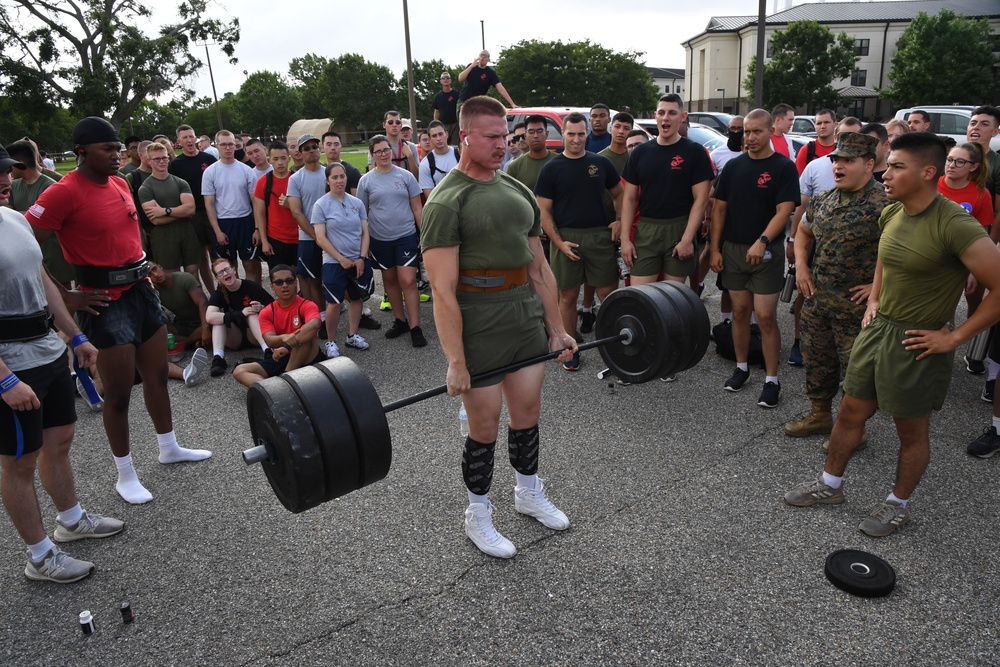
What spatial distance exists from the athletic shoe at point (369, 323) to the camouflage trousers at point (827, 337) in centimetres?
435

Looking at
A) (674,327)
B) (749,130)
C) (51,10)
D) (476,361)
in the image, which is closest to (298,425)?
(476,361)

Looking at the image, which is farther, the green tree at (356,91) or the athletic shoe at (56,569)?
the green tree at (356,91)

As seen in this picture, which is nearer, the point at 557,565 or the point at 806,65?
the point at 557,565

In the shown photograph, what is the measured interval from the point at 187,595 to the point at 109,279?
1786 millimetres

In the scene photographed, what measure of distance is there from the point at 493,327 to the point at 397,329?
4010 millimetres

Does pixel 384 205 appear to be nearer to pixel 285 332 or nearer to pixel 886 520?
pixel 285 332

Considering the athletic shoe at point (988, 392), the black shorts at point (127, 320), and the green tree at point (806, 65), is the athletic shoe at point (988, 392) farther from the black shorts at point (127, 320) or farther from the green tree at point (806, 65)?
the green tree at point (806, 65)

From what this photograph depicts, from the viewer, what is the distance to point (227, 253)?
298 inches

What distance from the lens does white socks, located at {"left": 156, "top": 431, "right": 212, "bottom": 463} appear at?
4.26 metres

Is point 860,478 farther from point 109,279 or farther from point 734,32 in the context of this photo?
point 734,32

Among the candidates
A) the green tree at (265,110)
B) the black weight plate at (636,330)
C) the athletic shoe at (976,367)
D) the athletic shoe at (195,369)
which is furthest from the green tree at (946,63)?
the green tree at (265,110)

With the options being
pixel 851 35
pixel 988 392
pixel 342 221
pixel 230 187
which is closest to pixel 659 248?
pixel 988 392

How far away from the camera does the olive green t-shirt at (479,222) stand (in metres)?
2.81

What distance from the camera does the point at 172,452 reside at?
427 cm
